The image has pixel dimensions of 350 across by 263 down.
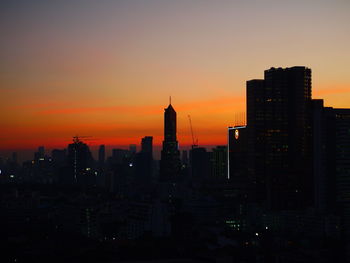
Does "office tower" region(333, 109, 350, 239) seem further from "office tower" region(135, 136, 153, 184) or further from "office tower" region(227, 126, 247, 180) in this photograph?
"office tower" region(135, 136, 153, 184)

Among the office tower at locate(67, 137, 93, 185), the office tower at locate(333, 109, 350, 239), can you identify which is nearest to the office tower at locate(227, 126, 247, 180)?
the office tower at locate(333, 109, 350, 239)

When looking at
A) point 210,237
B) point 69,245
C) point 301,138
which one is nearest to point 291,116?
point 301,138

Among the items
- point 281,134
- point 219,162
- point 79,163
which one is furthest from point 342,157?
point 79,163

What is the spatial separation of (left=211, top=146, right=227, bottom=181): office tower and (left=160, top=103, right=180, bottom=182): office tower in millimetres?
5661

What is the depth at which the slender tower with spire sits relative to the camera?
7656 cm

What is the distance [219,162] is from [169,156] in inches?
366

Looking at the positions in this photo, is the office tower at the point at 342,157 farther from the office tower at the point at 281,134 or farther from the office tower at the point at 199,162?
the office tower at the point at 199,162

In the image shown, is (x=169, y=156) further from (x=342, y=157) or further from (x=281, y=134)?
(x=342, y=157)

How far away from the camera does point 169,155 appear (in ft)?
256

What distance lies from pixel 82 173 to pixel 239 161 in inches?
983

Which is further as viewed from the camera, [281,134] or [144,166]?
[144,166]

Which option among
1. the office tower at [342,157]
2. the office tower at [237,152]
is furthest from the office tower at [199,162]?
the office tower at [342,157]

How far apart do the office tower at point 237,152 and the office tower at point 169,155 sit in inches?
466

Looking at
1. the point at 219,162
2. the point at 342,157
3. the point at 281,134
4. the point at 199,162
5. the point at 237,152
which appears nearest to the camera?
the point at 342,157
